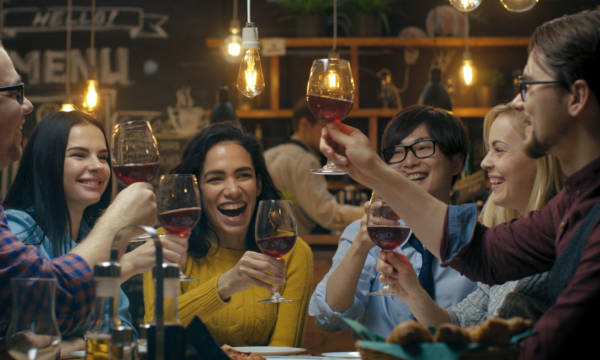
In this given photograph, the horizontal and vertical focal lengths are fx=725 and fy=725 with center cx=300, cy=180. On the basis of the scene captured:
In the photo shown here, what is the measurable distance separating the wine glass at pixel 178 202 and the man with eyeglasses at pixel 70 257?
0.07 meters

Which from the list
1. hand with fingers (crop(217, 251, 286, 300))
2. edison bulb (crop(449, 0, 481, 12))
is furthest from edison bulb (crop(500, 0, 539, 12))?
hand with fingers (crop(217, 251, 286, 300))

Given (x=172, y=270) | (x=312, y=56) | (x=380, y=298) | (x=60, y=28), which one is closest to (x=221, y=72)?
(x=312, y=56)

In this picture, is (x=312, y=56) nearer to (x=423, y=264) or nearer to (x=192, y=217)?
(x=423, y=264)

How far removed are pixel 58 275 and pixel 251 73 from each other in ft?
Answer: 2.62

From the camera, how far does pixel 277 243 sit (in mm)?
1701

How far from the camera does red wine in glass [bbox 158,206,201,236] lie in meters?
1.64

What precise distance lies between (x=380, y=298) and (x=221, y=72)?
3969 millimetres

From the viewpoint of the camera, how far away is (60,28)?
591 centimetres

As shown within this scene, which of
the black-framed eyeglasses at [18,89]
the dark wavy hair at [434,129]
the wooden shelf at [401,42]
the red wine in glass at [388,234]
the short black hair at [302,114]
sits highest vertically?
the wooden shelf at [401,42]

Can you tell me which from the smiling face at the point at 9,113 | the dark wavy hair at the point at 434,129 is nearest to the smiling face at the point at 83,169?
the smiling face at the point at 9,113

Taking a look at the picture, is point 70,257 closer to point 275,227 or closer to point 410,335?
point 275,227

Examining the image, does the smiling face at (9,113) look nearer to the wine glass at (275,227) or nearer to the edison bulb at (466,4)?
the wine glass at (275,227)

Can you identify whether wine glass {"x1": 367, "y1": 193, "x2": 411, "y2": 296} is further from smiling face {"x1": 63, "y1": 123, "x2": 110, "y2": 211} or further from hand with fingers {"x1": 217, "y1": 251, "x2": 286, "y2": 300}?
smiling face {"x1": 63, "y1": 123, "x2": 110, "y2": 211}

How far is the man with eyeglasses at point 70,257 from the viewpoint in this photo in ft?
4.45
